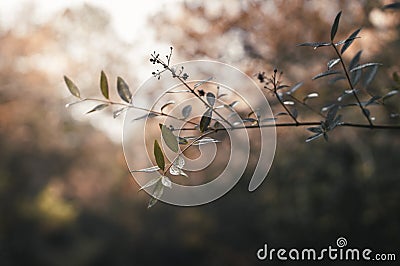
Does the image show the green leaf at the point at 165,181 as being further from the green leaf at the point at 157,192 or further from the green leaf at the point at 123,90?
the green leaf at the point at 123,90

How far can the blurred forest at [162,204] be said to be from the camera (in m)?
2.85

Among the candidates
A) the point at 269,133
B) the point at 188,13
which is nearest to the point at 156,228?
the point at 188,13

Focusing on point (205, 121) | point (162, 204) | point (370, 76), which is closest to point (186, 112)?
point (205, 121)

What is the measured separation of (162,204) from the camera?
5168mm

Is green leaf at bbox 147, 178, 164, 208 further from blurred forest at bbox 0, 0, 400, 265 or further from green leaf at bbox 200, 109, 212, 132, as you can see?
blurred forest at bbox 0, 0, 400, 265

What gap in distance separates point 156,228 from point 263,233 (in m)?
1.20

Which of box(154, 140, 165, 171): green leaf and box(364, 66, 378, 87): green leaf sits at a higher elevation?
box(364, 66, 378, 87): green leaf

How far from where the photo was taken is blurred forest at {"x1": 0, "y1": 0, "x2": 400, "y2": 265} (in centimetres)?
285

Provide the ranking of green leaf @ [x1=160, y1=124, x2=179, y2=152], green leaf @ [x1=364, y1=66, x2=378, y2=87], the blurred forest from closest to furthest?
green leaf @ [x1=160, y1=124, x2=179, y2=152] < green leaf @ [x1=364, y1=66, x2=378, y2=87] < the blurred forest

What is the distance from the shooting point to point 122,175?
559cm

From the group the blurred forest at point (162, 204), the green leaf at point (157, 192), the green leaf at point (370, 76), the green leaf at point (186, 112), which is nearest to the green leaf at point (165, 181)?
the green leaf at point (157, 192)

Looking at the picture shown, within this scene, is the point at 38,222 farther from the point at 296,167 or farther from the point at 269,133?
the point at 269,133

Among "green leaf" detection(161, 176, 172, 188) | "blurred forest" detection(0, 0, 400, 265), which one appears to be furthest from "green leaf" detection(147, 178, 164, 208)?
"blurred forest" detection(0, 0, 400, 265)

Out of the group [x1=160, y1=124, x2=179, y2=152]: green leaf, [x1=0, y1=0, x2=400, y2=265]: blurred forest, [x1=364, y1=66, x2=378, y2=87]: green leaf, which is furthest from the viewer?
[x1=0, y1=0, x2=400, y2=265]: blurred forest
